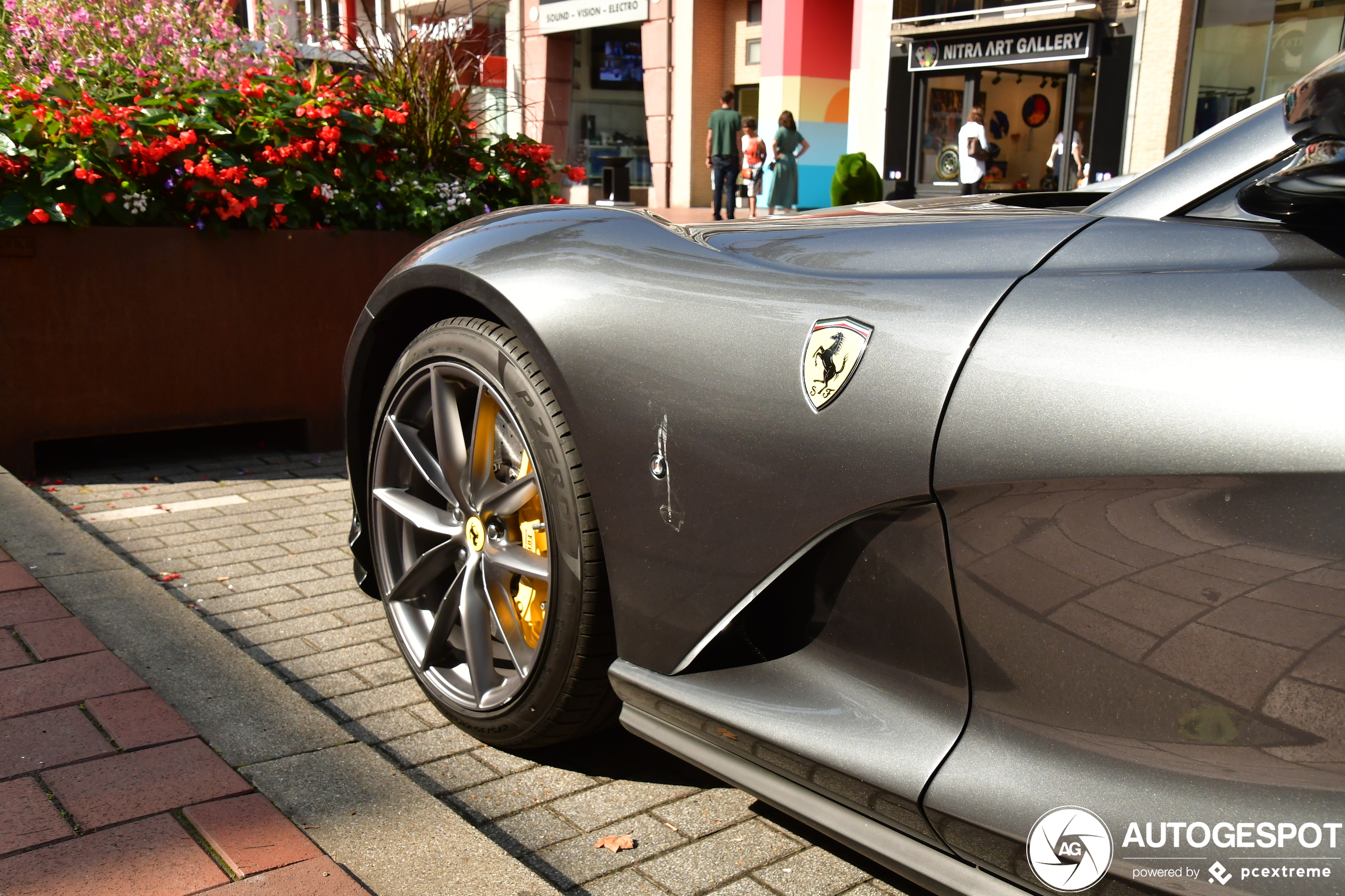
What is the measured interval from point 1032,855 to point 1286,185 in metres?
0.80

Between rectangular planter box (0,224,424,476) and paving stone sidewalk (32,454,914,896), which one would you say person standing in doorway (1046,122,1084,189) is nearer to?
rectangular planter box (0,224,424,476)

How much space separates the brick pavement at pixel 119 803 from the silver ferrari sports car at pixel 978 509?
521 mm

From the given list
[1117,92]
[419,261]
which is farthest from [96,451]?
[1117,92]

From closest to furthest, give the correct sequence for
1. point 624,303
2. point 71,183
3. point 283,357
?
point 624,303 < point 71,183 < point 283,357

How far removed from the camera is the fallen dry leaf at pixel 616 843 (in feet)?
6.71

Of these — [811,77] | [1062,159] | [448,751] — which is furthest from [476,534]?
[811,77]

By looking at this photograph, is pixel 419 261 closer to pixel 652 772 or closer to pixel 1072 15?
pixel 652 772

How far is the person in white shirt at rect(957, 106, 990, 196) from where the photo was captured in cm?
1781

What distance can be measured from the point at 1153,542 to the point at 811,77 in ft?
69.9

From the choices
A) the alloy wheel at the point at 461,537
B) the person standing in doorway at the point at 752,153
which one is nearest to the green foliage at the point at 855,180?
the alloy wheel at the point at 461,537

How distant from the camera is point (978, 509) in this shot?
139 centimetres

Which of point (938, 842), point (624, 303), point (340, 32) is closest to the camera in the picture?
point (938, 842)

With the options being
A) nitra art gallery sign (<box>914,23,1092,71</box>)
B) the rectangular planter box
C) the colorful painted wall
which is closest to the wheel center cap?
the rectangular planter box

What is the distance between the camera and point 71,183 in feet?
14.6
